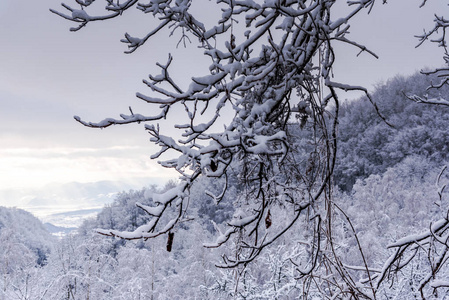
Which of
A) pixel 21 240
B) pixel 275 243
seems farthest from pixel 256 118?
pixel 21 240

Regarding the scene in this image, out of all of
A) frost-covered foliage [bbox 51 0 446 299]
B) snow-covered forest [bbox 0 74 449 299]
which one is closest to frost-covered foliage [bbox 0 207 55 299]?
snow-covered forest [bbox 0 74 449 299]

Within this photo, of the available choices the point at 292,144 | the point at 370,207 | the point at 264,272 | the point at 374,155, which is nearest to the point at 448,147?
the point at 374,155

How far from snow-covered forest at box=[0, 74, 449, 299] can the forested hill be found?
0.07 m

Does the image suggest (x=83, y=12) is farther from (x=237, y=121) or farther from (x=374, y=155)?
(x=374, y=155)

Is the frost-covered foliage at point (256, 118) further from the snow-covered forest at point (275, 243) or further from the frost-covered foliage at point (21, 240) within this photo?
the frost-covered foliage at point (21, 240)

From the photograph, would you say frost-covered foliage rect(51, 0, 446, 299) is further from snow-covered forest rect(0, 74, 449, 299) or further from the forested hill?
the forested hill

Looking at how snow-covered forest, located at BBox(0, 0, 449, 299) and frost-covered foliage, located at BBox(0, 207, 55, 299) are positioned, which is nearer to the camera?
snow-covered forest, located at BBox(0, 0, 449, 299)

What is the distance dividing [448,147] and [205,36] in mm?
23624

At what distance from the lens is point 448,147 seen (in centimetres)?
2156

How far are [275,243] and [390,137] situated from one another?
11.6 metres

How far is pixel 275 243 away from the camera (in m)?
15.9

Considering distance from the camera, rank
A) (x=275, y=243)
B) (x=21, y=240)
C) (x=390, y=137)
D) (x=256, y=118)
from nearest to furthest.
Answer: (x=256, y=118), (x=275, y=243), (x=21, y=240), (x=390, y=137)

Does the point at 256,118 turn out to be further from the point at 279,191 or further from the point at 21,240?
the point at 21,240

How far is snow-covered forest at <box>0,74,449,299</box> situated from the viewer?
1028 centimetres
